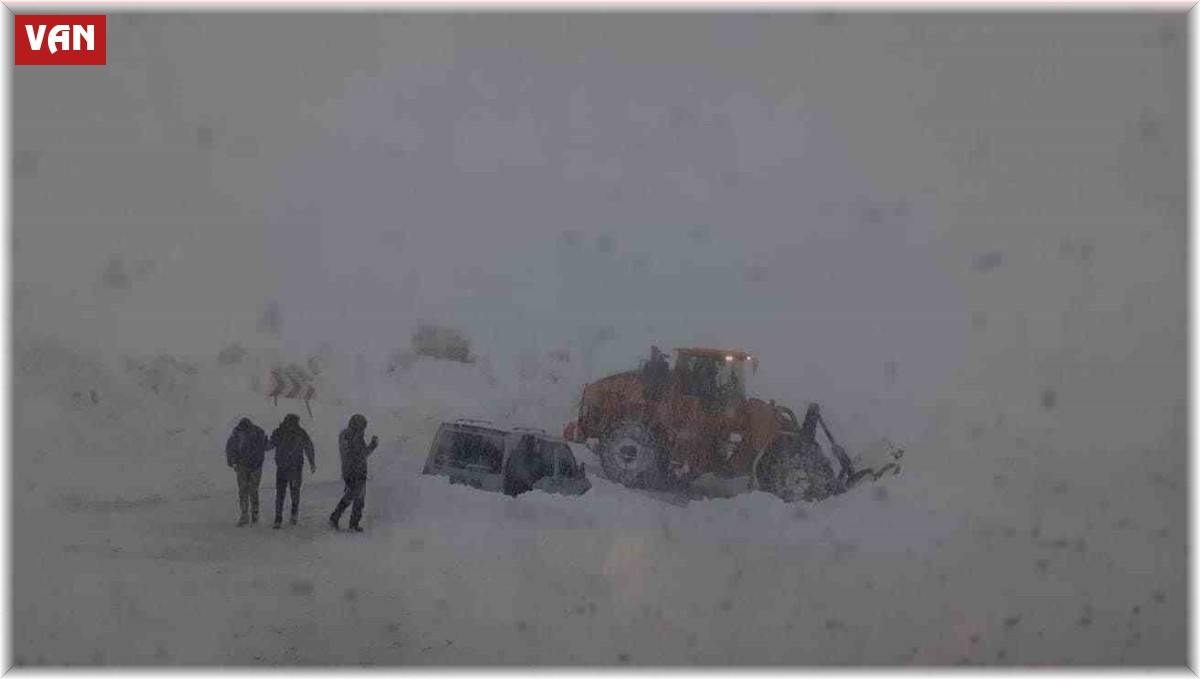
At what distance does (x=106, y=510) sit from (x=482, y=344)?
8.36 feet

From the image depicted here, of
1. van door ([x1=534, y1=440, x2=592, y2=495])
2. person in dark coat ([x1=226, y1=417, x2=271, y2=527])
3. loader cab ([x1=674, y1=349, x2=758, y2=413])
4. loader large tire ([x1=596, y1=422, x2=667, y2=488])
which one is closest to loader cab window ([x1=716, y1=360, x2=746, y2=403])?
loader cab ([x1=674, y1=349, x2=758, y2=413])

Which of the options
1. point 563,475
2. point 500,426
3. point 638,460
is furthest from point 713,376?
point 500,426

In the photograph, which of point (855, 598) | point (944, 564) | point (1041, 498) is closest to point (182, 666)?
point (855, 598)

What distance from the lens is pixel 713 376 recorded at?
638 centimetres

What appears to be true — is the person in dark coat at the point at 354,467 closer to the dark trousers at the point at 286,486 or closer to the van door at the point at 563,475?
the dark trousers at the point at 286,486

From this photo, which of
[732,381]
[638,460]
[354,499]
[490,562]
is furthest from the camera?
[732,381]

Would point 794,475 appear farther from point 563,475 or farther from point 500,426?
point 500,426

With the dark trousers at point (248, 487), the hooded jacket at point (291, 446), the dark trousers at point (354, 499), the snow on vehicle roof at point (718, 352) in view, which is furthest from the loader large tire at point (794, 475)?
the dark trousers at point (248, 487)

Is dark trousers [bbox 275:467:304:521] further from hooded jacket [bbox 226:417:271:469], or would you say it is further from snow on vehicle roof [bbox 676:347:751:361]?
snow on vehicle roof [bbox 676:347:751:361]

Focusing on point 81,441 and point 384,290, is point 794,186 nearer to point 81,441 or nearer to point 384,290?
point 384,290

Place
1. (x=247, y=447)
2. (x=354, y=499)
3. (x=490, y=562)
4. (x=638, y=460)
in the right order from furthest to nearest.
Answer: (x=638, y=460), (x=247, y=447), (x=354, y=499), (x=490, y=562)

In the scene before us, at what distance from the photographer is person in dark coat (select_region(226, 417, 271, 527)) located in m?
6.01

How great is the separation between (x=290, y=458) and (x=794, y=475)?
3.18 metres

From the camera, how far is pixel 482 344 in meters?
6.63
